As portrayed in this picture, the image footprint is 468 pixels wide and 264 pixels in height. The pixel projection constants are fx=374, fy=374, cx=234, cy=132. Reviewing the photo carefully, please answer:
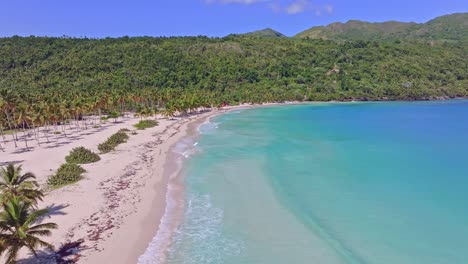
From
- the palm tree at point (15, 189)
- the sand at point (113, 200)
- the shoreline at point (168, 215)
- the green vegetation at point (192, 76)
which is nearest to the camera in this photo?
the shoreline at point (168, 215)

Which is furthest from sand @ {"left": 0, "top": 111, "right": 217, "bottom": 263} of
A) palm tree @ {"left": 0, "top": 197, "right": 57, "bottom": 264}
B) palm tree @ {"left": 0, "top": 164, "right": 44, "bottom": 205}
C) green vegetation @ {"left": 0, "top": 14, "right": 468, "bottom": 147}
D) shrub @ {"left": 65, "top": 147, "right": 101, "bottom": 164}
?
green vegetation @ {"left": 0, "top": 14, "right": 468, "bottom": 147}

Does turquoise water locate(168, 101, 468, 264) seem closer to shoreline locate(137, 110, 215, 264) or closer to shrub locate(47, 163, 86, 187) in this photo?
shoreline locate(137, 110, 215, 264)

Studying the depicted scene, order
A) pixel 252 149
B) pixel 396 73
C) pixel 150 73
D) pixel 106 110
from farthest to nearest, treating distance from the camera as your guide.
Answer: pixel 396 73 < pixel 150 73 < pixel 106 110 < pixel 252 149

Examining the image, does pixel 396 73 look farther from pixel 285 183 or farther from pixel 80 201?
pixel 80 201

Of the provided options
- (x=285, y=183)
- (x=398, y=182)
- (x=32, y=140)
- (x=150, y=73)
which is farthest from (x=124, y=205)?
(x=150, y=73)

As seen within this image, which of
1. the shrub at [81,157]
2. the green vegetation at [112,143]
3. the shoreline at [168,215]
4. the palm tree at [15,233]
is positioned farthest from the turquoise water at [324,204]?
the green vegetation at [112,143]

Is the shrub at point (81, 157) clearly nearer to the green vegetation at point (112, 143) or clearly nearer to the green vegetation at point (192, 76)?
the green vegetation at point (112, 143)
